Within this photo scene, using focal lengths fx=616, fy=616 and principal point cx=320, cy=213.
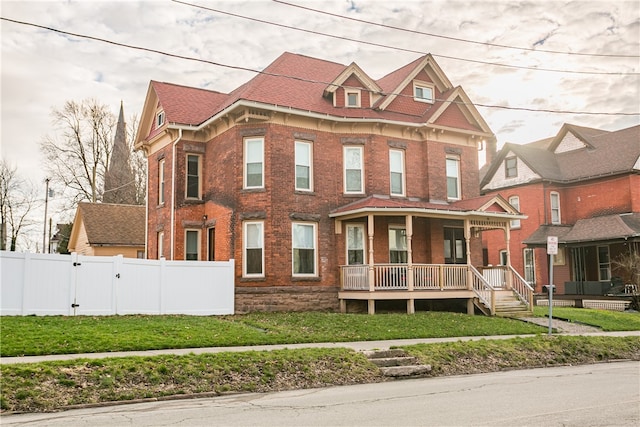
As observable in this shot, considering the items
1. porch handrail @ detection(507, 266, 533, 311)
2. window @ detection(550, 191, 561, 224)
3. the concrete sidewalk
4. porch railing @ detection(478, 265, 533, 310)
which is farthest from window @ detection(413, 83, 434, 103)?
window @ detection(550, 191, 561, 224)

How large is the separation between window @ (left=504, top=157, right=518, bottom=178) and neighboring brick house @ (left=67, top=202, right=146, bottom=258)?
22.6m

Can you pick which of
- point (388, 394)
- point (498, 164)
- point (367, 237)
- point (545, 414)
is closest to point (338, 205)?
point (367, 237)

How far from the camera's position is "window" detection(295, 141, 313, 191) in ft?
76.7

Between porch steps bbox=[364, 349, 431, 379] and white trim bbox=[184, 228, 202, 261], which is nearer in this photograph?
porch steps bbox=[364, 349, 431, 379]

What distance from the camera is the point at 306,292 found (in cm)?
2269

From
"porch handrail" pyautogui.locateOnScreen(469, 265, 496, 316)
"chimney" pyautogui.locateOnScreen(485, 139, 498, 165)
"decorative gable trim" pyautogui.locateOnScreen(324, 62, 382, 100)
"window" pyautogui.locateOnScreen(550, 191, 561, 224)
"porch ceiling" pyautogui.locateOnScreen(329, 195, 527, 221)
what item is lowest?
"porch handrail" pyautogui.locateOnScreen(469, 265, 496, 316)

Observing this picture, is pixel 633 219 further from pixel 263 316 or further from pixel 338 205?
pixel 263 316

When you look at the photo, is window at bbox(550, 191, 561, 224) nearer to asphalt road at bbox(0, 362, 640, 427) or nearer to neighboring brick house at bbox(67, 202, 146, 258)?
neighboring brick house at bbox(67, 202, 146, 258)

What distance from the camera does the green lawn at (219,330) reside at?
12.8 m

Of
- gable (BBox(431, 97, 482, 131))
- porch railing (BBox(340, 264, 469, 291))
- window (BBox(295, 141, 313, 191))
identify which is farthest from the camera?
gable (BBox(431, 97, 482, 131))

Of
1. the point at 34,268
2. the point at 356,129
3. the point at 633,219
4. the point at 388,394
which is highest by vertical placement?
the point at 356,129

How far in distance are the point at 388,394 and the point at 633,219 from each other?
2671 centimetres

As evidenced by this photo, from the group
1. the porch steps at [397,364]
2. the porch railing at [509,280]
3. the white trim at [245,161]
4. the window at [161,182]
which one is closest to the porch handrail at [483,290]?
the porch railing at [509,280]

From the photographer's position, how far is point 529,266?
36844mm
